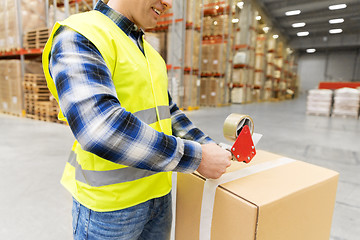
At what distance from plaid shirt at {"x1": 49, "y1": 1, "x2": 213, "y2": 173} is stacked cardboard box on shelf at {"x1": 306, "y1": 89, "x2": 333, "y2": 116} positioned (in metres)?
9.29

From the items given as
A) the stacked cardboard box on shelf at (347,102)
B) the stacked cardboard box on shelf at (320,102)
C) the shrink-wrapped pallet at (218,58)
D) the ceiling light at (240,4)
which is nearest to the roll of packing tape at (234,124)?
the stacked cardboard box on shelf at (320,102)

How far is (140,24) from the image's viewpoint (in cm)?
83

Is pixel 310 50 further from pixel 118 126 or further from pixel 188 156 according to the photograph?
pixel 118 126

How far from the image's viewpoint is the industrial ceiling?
51.1 feet

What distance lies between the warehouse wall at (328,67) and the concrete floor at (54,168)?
Result: 69.7 ft

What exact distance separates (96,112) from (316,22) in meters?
22.9

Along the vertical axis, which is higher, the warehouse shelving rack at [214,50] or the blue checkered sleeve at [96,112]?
the warehouse shelving rack at [214,50]

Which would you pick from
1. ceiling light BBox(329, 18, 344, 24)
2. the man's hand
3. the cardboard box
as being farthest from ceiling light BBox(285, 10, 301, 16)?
the man's hand

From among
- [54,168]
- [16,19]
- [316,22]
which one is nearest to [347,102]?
[54,168]

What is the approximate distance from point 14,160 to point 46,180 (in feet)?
2.94

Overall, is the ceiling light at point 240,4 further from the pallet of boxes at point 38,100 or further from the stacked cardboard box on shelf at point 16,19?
the pallet of boxes at point 38,100

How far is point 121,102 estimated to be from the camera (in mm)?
720

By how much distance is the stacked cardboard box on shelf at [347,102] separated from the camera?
26.8ft

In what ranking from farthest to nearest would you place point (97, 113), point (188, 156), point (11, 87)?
point (11, 87), point (188, 156), point (97, 113)
